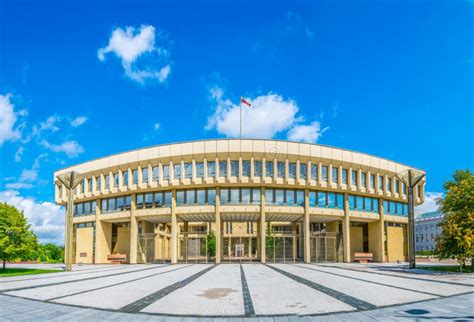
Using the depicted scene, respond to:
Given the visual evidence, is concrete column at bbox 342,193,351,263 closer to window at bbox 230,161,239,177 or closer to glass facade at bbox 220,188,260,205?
glass facade at bbox 220,188,260,205

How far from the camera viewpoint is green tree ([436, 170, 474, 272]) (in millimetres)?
26172

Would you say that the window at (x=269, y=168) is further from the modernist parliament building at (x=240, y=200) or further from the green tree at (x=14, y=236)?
the green tree at (x=14, y=236)

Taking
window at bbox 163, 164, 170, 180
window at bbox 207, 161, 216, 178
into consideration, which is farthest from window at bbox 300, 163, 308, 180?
window at bbox 163, 164, 170, 180

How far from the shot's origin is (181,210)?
43.6 meters

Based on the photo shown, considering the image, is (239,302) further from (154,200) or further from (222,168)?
(154,200)

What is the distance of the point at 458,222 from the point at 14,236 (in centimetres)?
3229

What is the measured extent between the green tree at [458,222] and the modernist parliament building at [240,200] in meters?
16.1

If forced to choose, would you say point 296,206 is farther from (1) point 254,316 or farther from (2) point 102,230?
(1) point 254,316

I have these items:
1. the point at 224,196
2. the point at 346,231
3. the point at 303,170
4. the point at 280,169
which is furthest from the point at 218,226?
the point at 346,231

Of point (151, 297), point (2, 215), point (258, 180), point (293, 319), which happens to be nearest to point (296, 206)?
point (258, 180)

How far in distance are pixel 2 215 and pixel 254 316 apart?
26.4 metres

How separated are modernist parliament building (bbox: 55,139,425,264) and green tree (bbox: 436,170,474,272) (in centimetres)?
1613

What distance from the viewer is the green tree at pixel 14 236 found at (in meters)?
29.0

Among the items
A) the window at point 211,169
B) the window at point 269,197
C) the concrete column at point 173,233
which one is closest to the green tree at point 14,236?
the concrete column at point 173,233
